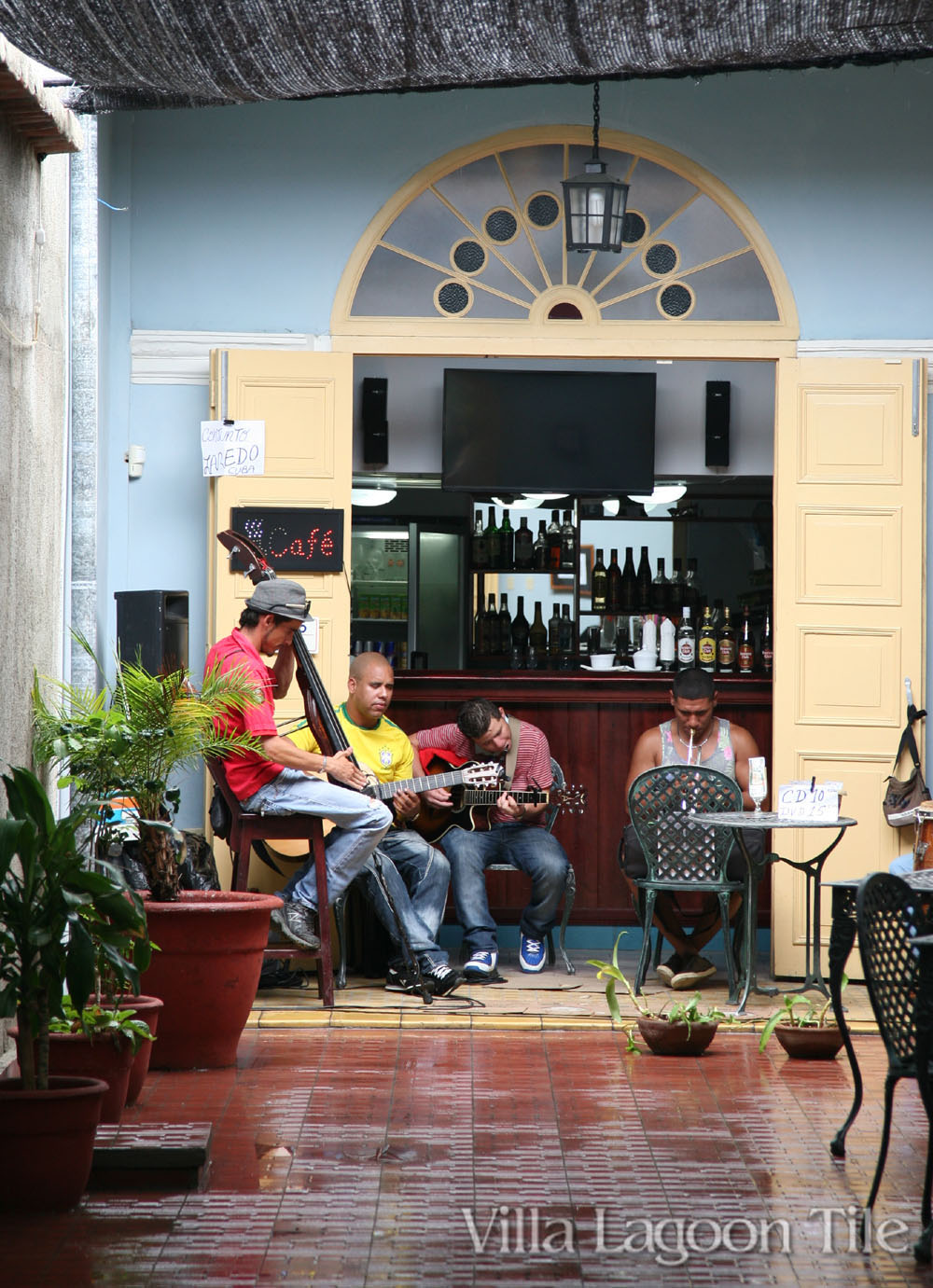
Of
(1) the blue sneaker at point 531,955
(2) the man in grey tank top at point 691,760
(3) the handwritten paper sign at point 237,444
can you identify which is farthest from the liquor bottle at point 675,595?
(3) the handwritten paper sign at point 237,444

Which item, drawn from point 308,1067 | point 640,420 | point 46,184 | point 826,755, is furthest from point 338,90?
point 640,420

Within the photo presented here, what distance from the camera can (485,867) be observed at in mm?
7270

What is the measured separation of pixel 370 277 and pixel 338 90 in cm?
378

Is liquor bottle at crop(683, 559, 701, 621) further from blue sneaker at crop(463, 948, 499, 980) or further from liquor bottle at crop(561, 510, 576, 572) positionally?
blue sneaker at crop(463, 948, 499, 980)

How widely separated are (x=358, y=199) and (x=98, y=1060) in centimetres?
440

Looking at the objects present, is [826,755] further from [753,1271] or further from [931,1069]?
[753,1271]

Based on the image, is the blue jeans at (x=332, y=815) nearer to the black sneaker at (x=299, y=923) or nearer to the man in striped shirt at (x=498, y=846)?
the black sneaker at (x=299, y=923)

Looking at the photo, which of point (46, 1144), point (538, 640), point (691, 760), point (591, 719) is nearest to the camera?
point (46, 1144)

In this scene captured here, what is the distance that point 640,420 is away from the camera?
28.8 feet

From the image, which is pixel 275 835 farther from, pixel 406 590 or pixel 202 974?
pixel 406 590

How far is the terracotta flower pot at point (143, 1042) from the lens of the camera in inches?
184

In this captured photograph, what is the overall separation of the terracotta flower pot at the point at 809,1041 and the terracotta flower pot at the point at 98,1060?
2308mm

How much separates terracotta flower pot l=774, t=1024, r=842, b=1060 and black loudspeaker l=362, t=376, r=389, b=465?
14.2 feet

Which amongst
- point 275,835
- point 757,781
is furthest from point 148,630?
point 757,781
